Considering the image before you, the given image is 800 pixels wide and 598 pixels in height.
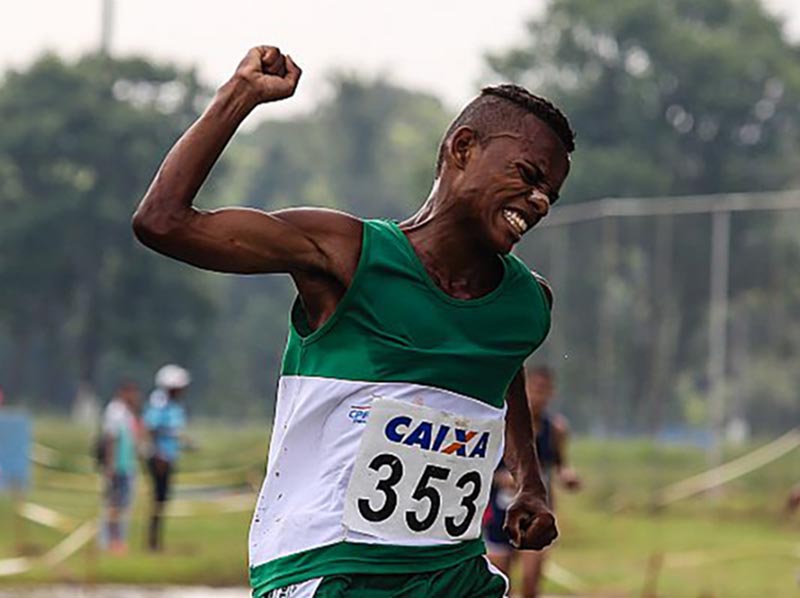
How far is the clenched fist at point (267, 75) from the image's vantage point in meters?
5.03

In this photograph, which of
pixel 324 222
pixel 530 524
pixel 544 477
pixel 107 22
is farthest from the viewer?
pixel 107 22

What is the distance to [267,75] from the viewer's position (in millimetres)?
5062

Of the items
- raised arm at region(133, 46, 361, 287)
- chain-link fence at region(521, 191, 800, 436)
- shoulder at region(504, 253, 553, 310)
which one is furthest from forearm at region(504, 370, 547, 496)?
chain-link fence at region(521, 191, 800, 436)

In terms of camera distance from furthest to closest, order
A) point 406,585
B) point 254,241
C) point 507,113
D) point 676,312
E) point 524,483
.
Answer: point 676,312, point 524,483, point 507,113, point 406,585, point 254,241

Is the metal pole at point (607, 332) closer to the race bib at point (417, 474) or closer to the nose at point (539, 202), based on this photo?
the race bib at point (417, 474)

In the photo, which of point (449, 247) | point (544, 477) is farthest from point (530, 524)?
point (544, 477)

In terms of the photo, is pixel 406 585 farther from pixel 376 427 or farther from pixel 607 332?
pixel 607 332

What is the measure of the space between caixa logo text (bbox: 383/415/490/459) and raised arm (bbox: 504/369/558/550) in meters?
0.37

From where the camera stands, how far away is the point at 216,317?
2591 inches

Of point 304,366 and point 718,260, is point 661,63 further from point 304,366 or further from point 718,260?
point 304,366

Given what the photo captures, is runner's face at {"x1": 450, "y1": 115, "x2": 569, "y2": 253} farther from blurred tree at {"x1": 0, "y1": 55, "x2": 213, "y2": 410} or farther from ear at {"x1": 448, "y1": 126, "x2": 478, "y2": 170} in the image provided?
blurred tree at {"x1": 0, "y1": 55, "x2": 213, "y2": 410}

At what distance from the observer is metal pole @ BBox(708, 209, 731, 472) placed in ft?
68.9

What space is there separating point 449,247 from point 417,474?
526 mm

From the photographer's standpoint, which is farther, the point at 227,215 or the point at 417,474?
the point at 417,474
